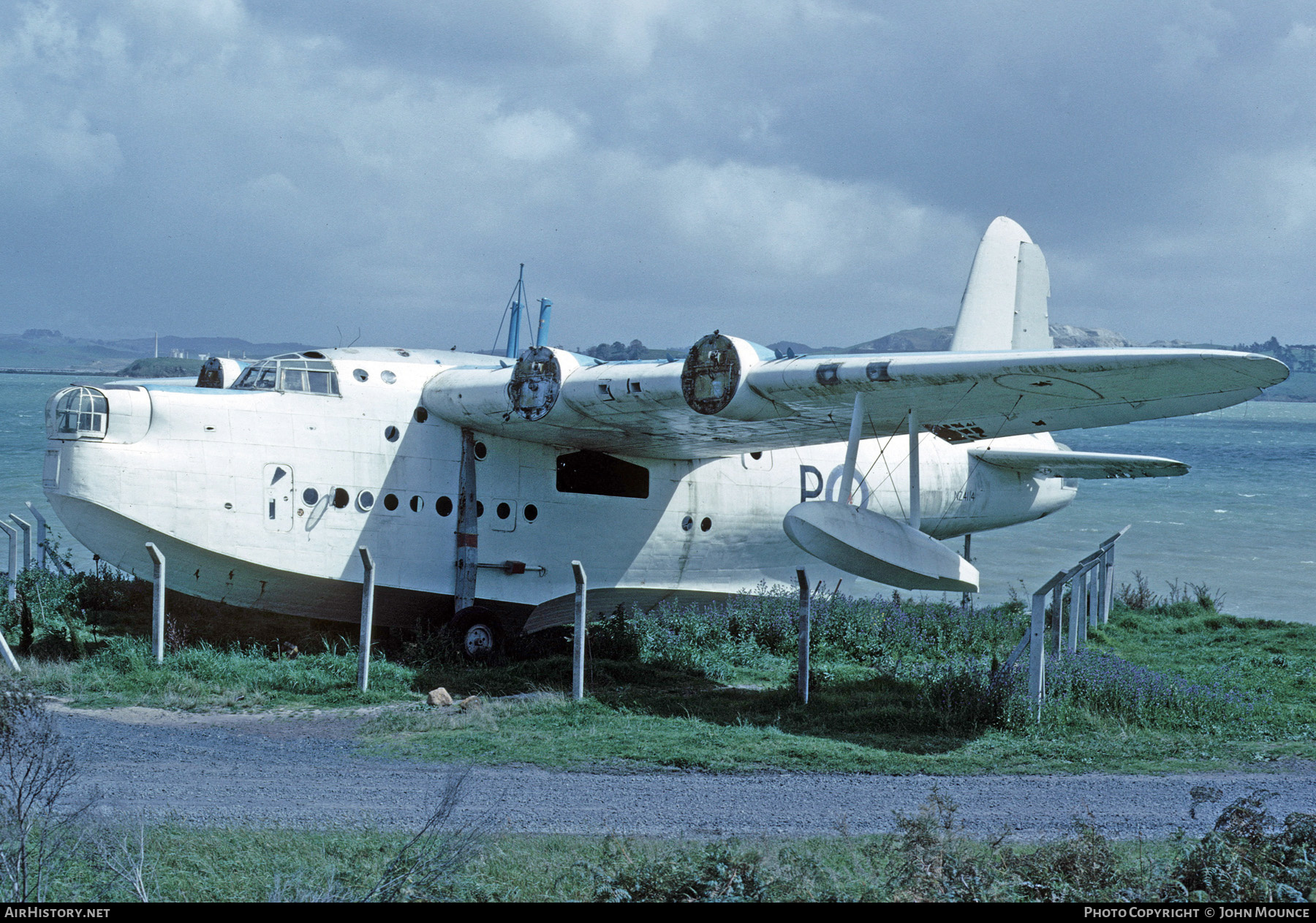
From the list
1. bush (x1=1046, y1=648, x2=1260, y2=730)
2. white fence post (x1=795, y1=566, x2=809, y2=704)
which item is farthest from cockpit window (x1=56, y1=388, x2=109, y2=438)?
bush (x1=1046, y1=648, x2=1260, y2=730)

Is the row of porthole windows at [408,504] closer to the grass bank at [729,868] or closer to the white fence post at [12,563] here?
the white fence post at [12,563]

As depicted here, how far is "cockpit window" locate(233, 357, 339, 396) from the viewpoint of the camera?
12.7 meters

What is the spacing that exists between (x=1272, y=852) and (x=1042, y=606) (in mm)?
4015

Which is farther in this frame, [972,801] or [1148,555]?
[1148,555]

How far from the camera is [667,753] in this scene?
8953 millimetres

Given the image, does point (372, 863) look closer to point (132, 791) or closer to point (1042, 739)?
point (132, 791)

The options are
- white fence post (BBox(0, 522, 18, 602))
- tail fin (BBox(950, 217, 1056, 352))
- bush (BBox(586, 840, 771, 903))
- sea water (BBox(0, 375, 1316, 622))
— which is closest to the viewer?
bush (BBox(586, 840, 771, 903))

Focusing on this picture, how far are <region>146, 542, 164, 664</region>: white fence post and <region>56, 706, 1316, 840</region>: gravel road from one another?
7.75ft

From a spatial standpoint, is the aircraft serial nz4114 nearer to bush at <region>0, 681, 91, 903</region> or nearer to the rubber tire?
the rubber tire

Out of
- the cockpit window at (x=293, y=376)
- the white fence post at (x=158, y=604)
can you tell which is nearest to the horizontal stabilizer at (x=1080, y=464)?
the cockpit window at (x=293, y=376)

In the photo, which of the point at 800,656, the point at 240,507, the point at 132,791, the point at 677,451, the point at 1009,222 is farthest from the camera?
the point at 1009,222

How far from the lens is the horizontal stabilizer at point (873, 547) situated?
401 inches

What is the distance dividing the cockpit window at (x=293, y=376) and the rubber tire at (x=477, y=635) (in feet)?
10.3

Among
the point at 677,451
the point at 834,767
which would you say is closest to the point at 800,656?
the point at 834,767
